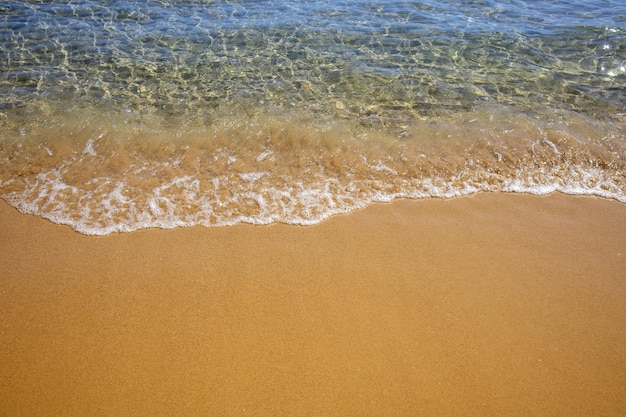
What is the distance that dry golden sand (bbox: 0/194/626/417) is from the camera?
8.86ft

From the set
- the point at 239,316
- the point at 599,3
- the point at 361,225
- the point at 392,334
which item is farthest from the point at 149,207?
the point at 599,3

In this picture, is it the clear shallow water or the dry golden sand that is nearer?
the dry golden sand

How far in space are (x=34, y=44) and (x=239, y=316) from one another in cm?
668

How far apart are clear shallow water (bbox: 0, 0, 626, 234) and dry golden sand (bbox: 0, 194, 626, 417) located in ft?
1.60

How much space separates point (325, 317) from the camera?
3178 mm

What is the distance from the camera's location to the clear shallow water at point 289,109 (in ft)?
14.7

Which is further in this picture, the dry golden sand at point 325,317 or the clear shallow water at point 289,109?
the clear shallow water at point 289,109

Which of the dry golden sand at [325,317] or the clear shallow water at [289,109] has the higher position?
the clear shallow water at [289,109]

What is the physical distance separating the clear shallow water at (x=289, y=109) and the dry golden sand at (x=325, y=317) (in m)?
0.49

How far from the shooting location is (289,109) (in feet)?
18.8

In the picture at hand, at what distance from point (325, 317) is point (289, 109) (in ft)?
11.0

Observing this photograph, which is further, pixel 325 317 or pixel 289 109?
pixel 289 109

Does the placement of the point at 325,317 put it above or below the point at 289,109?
below

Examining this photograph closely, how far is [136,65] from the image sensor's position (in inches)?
260
